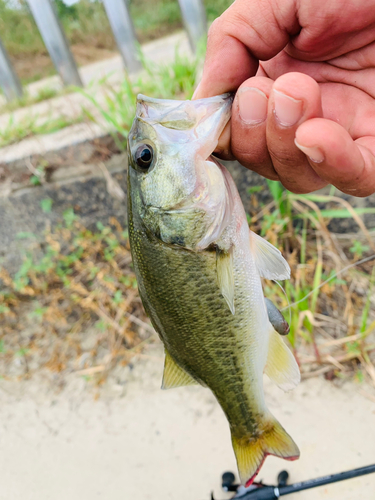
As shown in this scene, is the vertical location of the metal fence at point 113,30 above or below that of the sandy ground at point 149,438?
above

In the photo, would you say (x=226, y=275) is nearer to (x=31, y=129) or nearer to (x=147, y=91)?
(x=147, y=91)

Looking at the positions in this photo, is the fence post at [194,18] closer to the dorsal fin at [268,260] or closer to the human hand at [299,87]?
the human hand at [299,87]

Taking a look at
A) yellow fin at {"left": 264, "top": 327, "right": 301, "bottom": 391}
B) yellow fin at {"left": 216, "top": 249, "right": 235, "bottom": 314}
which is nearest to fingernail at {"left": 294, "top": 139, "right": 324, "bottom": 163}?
yellow fin at {"left": 216, "top": 249, "right": 235, "bottom": 314}

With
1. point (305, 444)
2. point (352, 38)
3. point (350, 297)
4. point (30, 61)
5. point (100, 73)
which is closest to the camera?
point (352, 38)

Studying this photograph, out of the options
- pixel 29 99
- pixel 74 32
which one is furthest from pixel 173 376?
pixel 74 32

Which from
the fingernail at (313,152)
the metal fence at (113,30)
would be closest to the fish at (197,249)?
the fingernail at (313,152)

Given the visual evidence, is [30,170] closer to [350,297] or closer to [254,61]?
[254,61]

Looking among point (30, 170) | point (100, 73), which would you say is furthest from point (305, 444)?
point (100, 73)
